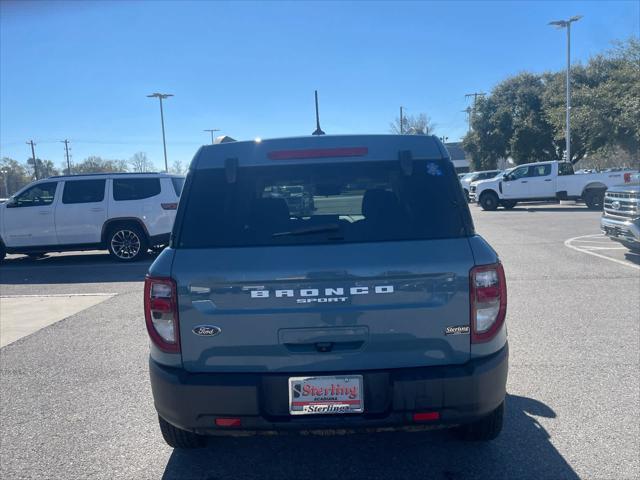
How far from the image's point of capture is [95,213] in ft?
38.8

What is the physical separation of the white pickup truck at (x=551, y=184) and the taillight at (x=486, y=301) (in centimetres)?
2107

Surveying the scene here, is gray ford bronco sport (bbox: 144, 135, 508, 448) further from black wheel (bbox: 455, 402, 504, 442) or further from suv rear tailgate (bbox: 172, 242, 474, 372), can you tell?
black wheel (bbox: 455, 402, 504, 442)

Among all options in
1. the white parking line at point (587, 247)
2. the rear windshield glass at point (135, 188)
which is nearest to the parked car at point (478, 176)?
the white parking line at point (587, 247)

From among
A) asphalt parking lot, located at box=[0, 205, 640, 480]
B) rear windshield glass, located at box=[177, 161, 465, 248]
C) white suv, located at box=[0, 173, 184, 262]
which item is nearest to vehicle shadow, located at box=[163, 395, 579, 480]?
asphalt parking lot, located at box=[0, 205, 640, 480]

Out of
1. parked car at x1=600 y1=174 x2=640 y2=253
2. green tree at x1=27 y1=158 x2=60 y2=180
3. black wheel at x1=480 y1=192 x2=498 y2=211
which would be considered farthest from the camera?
green tree at x1=27 y1=158 x2=60 y2=180

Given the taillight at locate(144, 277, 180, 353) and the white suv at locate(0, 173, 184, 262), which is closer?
the taillight at locate(144, 277, 180, 353)

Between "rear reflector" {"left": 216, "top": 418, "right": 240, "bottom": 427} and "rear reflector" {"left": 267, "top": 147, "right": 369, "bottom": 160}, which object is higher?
Answer: "rear reflector" {"left": 267, "top": 147, "right": 369, "bottom": 160}

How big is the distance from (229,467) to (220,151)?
194cm

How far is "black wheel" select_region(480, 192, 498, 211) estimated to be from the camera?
23969 millimetres

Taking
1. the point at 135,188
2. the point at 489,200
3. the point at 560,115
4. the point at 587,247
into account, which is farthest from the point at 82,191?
the point at 560,115

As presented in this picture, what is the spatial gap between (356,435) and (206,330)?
1558 millimetres

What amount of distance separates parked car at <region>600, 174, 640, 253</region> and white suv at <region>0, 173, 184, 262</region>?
8754 millimetres

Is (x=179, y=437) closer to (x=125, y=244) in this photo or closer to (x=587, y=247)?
(x=125, y=244)

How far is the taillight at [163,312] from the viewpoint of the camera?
111 inches
